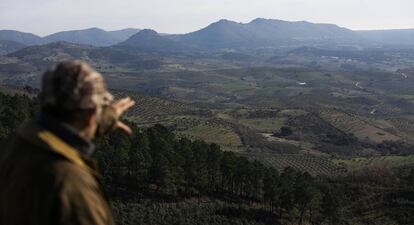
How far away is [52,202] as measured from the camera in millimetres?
2652

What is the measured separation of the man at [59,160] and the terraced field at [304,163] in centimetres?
10980

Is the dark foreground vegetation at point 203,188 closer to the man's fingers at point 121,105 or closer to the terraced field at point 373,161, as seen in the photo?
the man's fingers at point 121,105

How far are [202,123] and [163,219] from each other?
10955 centimetres

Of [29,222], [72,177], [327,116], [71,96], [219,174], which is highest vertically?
[71,96]

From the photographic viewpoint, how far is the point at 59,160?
2.76 m

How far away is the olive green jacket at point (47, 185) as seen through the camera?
2.66 meters

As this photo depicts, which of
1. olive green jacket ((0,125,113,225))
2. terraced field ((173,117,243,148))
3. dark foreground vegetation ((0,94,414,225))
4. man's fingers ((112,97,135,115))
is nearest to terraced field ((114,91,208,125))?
terraced field ((173,117,243,148))

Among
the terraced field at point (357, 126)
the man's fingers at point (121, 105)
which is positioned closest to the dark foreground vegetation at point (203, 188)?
the man's fingers at point (121, 105)

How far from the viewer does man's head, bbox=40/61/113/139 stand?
292cm

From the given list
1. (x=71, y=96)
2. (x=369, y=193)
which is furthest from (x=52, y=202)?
(x=369, y=193)

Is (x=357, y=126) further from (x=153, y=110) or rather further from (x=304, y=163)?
(x=153, y=110)

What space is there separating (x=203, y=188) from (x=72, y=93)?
63101mm

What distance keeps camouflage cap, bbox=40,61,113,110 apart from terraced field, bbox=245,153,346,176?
110 meters

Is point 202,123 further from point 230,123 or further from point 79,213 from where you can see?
point 79,213
